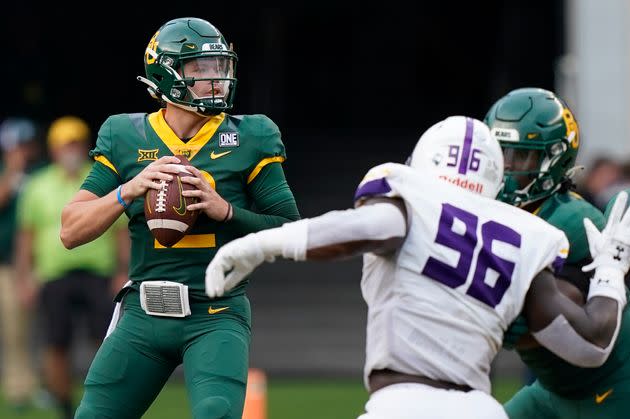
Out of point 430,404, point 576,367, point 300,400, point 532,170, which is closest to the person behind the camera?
point 430,404

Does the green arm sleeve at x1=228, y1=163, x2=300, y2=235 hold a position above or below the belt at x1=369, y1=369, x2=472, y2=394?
above

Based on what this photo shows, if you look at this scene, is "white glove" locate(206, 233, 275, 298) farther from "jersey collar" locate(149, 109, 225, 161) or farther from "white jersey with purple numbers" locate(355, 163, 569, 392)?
"jersey collar" locate(149, 109, 225, 161)

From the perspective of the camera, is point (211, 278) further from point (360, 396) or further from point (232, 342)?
point (360, 396)

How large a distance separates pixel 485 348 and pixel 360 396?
20.6ft

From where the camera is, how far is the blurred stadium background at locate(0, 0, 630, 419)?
16.4 meters

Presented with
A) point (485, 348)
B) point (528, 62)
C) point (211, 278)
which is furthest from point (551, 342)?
point (528, 62)

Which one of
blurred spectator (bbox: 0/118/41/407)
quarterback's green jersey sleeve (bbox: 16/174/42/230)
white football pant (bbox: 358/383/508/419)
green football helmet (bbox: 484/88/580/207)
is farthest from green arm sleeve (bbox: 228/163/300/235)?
blurred spectator (bbox: 0/118/41/407)

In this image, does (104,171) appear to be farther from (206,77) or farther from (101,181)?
(206,77)

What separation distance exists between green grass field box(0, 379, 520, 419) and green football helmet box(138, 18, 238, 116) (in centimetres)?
447

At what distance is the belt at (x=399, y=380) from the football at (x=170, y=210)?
1.00 metres

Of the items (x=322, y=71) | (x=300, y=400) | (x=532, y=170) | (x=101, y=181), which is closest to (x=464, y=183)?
(x=532, y=170)

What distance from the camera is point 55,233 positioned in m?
8.88

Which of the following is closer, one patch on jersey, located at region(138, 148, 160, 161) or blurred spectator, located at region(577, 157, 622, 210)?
one patch on jersey, located at region(138, 148, 160, 161)

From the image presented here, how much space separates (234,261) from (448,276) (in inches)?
24.4
